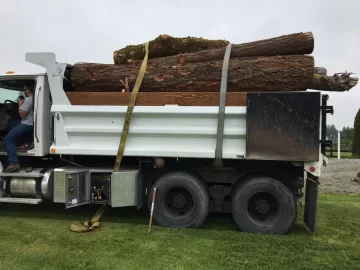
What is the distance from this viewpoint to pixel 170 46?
20.3 feet

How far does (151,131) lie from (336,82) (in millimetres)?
2983

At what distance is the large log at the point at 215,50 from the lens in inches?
218

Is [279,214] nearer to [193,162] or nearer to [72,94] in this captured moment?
[193,162]

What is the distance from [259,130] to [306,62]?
1.24 meters

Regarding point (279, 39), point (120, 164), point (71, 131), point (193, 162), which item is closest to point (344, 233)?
point (193, 162)

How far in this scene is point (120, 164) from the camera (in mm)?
5820

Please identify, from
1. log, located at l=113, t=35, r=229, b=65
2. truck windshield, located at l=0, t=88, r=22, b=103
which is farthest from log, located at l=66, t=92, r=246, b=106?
truck windshield, located at l=0, t=88, r=22, b=103

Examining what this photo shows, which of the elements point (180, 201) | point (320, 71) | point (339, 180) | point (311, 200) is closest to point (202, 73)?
point (320, 71)

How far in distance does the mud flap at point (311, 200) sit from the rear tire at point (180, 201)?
155cm

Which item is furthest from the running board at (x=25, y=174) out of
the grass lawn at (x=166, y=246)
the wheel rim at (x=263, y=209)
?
the wheel rim at (x=263, y=209)

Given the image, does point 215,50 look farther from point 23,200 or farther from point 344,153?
point 344,153

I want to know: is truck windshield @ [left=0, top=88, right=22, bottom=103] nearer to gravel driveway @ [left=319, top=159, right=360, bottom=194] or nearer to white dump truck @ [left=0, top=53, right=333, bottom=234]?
white dump truck @ [left=0, top=53, right=333, bottom=234]

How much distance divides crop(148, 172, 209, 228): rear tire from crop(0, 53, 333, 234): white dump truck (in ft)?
0.05

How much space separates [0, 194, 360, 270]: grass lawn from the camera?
414cm
